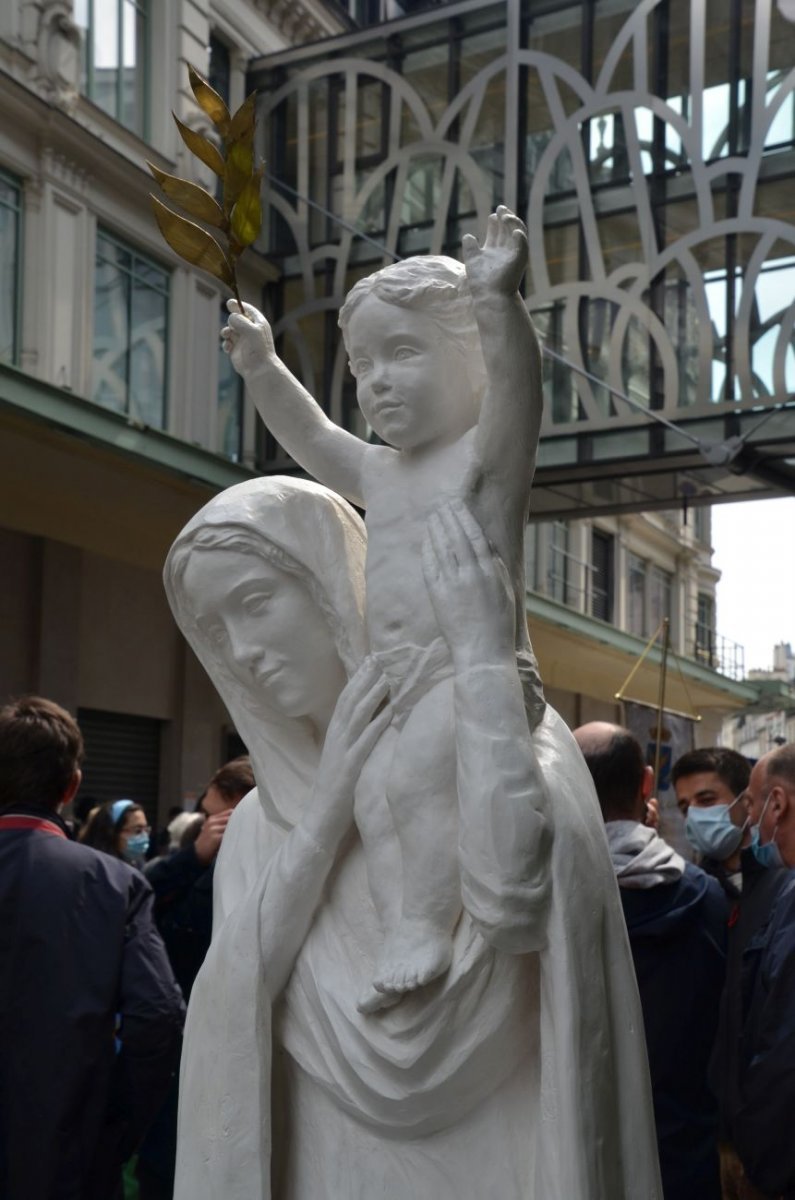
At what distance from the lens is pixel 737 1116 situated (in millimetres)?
2984

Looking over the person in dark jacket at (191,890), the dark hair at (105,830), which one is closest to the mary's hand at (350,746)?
the person in dark jacket at (191,890)

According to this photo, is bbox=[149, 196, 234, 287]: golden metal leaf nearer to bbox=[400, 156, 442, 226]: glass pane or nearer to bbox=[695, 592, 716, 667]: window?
bbox=[400, 156, 442, 226]: glass pane

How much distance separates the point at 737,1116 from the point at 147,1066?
1.36 m

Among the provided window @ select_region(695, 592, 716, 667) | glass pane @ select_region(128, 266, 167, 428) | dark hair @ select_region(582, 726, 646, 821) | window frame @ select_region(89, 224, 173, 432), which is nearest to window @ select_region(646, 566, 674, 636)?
window @ select_region(695, 592, 716, 667)

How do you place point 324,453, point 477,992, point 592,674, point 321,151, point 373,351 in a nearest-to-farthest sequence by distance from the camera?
point 477,992 < point 373,351 < point 324,453 < point 321,151 < point 592,674

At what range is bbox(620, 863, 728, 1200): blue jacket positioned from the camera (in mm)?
3443

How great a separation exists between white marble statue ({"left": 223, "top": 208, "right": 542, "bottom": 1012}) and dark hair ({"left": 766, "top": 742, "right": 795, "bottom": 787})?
1.49 metres

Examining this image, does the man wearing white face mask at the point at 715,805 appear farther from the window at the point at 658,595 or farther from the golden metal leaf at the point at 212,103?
the window at the point at 658,595

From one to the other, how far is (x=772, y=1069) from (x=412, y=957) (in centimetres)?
126

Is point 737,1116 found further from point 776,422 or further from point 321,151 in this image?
point 321,151

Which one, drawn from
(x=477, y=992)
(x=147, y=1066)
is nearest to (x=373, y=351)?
(x=477, y=992)

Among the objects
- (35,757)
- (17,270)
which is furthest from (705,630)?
(35,757)

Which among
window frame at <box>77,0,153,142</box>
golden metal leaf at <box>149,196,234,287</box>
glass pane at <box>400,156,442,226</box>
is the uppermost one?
window frame at <box>77,0,153,142</box>

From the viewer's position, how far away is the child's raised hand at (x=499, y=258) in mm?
Answer: 2004
